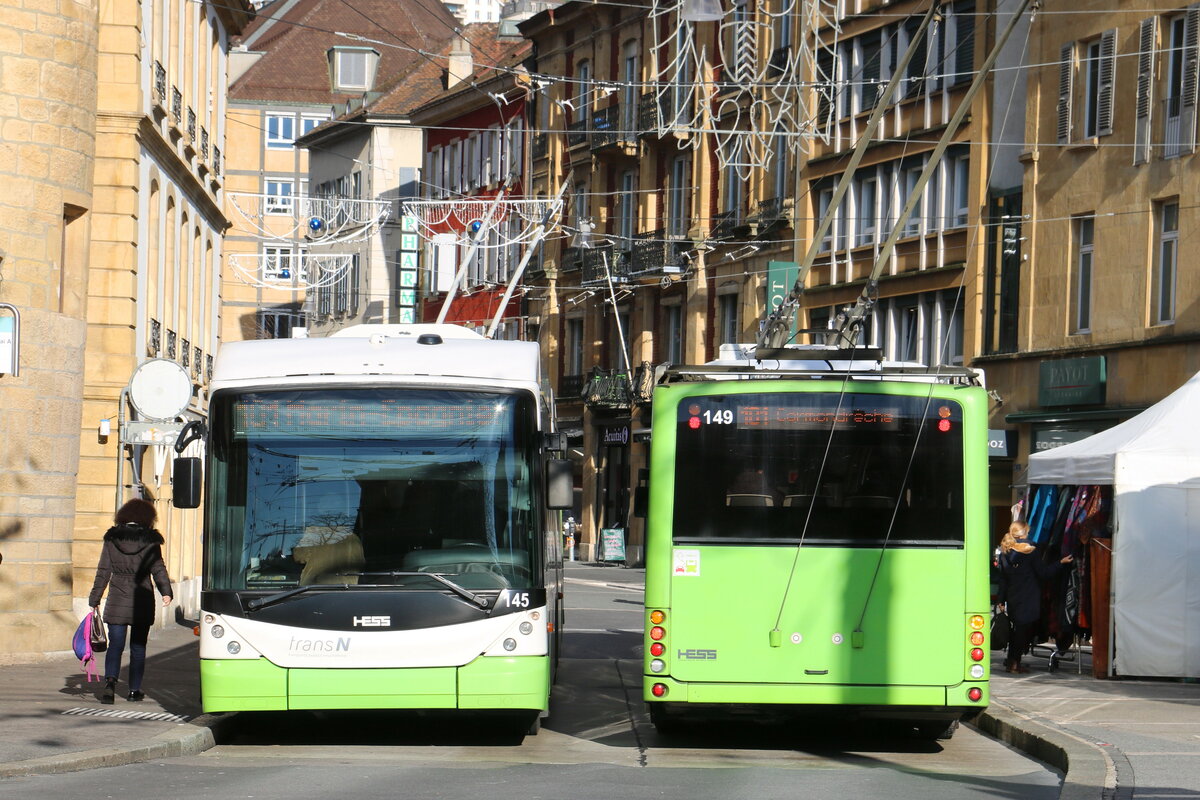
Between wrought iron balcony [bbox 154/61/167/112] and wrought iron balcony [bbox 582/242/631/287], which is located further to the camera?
wrought iron balcony [bbox 582/242/631/287]

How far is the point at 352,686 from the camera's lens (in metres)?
13.8

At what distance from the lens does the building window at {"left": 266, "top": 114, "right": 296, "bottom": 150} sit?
8794 centimetres

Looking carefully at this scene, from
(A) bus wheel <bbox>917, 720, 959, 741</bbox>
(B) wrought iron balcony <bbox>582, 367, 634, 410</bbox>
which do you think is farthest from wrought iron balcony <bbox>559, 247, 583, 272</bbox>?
(A) bus wheel <bbox>917, 720, 959, 741</bbox>

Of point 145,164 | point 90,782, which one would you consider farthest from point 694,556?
point 145,164

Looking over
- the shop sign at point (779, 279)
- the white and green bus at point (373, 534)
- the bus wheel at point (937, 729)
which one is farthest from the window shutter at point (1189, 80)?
the white and green bus at point (373, 534)

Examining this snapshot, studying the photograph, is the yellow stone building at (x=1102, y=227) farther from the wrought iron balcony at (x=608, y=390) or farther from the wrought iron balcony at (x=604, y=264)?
the wrought iron balcony at (x=604, y=264)

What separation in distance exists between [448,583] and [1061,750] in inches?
172

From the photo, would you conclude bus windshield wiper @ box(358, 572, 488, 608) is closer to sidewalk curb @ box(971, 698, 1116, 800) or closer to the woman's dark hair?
the woman's dark hair

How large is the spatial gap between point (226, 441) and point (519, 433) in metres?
2.09

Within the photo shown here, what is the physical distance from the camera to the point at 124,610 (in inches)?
647

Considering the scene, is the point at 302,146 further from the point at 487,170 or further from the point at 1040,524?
the point at 1040,524

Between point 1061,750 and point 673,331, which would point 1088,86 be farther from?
point 1061,750

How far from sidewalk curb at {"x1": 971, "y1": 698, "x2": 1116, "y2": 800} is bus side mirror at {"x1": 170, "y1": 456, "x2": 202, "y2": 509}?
6.33m

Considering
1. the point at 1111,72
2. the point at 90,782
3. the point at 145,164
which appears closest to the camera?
the point at 90,782
